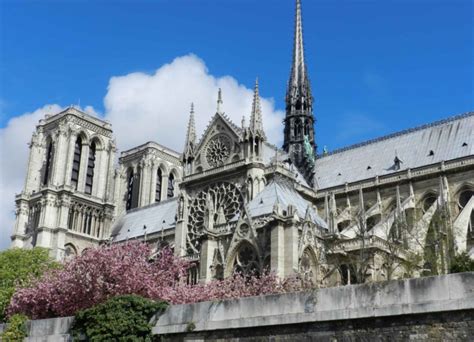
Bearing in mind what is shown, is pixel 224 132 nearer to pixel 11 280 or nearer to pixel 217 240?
pixel 217 240

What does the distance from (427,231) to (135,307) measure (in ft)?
64.7

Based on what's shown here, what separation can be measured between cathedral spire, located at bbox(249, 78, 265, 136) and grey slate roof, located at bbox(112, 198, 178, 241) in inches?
663

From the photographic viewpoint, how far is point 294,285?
28.7m

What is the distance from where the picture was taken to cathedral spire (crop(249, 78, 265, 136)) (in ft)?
152

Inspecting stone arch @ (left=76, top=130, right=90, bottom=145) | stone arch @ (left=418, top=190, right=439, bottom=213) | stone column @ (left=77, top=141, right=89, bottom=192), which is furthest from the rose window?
stone arch @ (left=76, top=130, right=90, bottom=145)

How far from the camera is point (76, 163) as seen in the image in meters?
69.1

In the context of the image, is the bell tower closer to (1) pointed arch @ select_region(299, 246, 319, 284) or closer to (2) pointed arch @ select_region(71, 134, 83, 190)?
(1) pointed arch @ select_region(299, 246, 319, 284)

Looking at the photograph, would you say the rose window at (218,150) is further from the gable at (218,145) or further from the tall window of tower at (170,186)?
the tall window of tower at (170,186)

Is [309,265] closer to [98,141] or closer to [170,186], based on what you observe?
[98,141]

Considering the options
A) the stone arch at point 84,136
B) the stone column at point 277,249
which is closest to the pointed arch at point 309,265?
the stone column at point 277,249

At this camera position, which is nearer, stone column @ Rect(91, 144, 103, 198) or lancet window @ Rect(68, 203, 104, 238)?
lancet window @ Rect(68, 203, 104, 238)

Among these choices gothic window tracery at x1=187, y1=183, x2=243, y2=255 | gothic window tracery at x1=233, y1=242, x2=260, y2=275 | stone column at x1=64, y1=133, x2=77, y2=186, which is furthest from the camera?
stone column at x1=64, y1=133, x2=77, y2=186

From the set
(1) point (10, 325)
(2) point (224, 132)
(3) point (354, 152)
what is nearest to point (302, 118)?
(3) point (354, 152)

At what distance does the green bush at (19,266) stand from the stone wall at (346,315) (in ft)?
84.6
